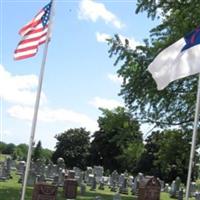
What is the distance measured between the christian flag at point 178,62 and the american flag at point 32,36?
2.88 metres

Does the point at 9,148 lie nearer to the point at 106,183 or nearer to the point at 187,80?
the point at 106,183

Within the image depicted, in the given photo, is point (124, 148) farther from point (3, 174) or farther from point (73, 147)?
point (73, 147)

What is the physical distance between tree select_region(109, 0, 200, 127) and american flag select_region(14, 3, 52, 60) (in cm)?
1232

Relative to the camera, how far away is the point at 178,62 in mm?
10648

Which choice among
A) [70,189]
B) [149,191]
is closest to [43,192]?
[149,191]

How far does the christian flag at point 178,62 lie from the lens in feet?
34.7

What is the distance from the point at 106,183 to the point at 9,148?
7616 cm

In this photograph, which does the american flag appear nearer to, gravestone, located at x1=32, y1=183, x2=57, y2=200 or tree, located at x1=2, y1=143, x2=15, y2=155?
gravestone, located at x1=32, y1=183, x2=57, y2=200

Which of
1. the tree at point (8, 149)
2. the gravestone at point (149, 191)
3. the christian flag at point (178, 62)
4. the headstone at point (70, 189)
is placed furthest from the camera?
the tree at point (8, 149)

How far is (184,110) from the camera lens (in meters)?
26.1

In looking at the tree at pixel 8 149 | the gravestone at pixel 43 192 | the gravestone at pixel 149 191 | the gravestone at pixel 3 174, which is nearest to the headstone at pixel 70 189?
the gravestone at pixel 149 191

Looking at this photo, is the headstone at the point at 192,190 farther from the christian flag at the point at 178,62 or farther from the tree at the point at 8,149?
the tree at the point at 8,149

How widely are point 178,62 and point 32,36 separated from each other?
356 cm

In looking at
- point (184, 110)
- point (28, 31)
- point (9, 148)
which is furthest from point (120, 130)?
point (9, 148)
